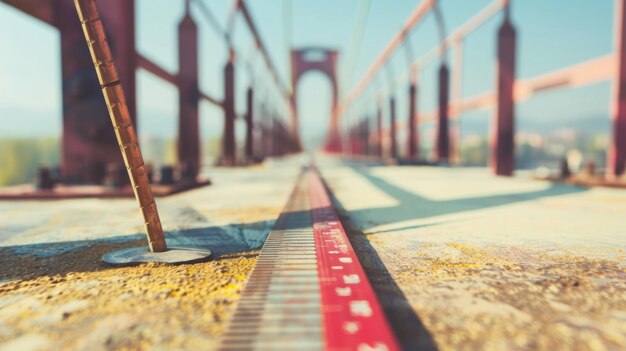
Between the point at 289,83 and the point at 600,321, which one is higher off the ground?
the point at 289,83

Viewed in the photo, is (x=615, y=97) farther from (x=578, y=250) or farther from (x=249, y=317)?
(x=249, y=317)

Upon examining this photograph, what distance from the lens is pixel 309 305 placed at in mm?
1215

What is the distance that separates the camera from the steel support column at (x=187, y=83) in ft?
27.9

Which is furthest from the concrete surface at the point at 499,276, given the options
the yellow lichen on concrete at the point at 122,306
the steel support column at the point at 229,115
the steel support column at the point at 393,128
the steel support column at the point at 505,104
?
the steel support column at the point at 393,128

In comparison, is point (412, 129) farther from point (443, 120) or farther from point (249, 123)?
point (249, 123)

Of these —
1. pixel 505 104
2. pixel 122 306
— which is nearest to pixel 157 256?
pixel 122 306

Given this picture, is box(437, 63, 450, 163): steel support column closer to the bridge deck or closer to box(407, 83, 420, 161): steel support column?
box(407, 83, 420, 161): steel support column

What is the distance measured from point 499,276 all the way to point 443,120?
1435 cm

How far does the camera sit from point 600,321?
1.17 metres

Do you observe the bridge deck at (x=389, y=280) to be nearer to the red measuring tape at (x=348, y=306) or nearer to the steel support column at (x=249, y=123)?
the red measuring tape at (x=348, y=306)

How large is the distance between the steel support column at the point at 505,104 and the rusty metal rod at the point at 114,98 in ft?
28.0

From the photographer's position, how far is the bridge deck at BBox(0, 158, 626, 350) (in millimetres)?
1103

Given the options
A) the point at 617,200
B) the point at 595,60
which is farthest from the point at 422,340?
the point at 595,60

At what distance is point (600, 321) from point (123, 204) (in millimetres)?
4045
